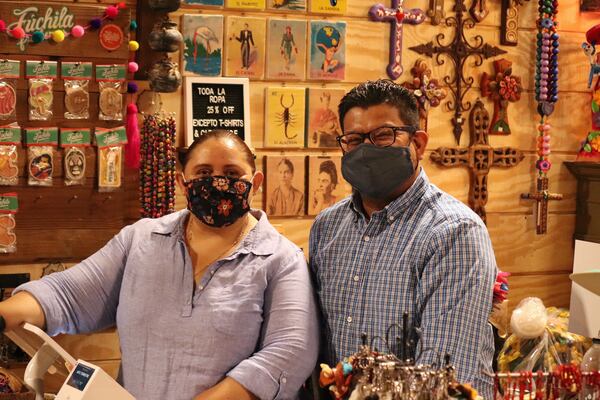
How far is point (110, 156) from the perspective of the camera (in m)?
3.55

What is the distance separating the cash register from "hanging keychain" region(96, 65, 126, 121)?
136cm

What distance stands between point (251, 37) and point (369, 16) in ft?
1.89

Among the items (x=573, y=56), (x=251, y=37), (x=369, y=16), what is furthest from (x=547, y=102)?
(x=251, y=37)

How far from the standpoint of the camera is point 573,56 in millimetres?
4406

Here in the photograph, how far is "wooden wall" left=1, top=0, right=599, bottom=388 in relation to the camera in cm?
403

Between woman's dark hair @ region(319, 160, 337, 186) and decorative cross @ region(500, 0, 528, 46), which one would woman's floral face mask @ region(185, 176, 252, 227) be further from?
decorative cross @ region(500, 0, 528, 46)

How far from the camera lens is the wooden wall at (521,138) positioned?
4.03 meters

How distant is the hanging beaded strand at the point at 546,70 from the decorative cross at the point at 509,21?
4.4 inches

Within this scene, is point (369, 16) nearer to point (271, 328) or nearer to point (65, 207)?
point (65, 207)

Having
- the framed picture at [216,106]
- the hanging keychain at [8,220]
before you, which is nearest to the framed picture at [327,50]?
the framed picture at [216,106]

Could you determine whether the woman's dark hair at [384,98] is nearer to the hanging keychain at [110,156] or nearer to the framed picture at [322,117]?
the hanging keychain at [110,156]

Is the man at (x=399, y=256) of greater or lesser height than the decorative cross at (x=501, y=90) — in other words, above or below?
below

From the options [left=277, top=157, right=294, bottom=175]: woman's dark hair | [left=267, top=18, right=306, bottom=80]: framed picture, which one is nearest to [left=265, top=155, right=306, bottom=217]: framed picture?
[left=277, top=157, right=294, bottom=175]: woman's dark hair

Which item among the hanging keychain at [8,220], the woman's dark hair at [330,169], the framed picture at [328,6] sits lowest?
the hanging keychain at [8,220]
